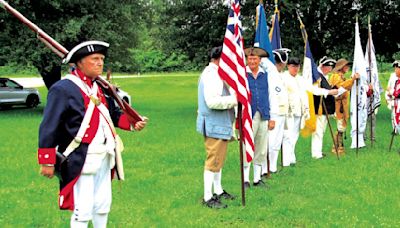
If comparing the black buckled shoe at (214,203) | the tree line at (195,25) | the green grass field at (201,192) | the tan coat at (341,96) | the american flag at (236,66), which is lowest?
the green grass field at (201,192)

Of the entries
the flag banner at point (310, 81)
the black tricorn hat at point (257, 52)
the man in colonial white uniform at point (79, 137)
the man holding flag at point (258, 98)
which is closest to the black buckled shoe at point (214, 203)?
the man holding flag at point (258, 98)

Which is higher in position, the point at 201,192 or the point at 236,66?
the point at 236,66

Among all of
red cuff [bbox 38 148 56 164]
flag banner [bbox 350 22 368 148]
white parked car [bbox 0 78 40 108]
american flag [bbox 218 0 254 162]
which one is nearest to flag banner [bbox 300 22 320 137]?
flag banner [bbox 350 22 368 148]

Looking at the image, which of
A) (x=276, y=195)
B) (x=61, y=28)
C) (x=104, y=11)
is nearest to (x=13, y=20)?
(x=61, y=28)

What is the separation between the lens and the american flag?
7516 mm

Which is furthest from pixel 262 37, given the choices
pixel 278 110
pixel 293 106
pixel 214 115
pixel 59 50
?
pixel 59 50

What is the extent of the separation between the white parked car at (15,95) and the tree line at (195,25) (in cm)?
419

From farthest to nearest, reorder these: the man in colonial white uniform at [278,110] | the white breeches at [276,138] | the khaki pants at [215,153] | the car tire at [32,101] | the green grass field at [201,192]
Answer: the car tire at [32,101]
the white breeches at [276,138]
the man in colonial white uniform at [278,110]
the khaki pants at [215,153]
the green grass field at [201,192]

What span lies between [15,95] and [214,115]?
2178 centimetres

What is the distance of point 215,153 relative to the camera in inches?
304

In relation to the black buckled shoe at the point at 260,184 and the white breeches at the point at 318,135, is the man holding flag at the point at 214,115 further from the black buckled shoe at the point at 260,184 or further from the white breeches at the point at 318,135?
the white breeches at the point at 318,135

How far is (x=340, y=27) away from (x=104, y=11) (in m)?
10.3

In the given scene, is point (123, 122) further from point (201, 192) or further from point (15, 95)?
point (15, 95)

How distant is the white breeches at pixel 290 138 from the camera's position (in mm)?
11062
